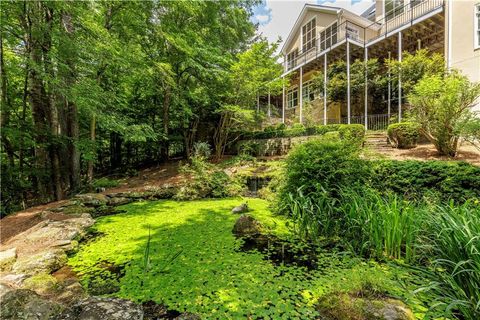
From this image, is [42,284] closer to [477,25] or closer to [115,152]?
[115,152]

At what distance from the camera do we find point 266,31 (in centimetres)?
1958

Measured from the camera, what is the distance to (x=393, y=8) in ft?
44.8

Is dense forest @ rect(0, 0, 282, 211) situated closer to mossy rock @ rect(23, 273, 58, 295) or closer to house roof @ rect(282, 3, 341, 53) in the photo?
mossy rock @ rect(23, 273, 58, 295)

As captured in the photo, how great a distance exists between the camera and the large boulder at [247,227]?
4242 millimetres

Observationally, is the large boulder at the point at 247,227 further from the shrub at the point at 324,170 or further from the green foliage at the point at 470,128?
the green foliage at the point at 470,128

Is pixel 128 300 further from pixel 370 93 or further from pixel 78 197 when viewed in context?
pixel 370 93

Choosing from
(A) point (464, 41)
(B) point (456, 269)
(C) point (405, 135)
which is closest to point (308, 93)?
(A) point (464, 41)

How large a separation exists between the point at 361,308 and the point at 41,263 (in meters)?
3.84

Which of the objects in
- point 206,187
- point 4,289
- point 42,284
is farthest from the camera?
point 206,187

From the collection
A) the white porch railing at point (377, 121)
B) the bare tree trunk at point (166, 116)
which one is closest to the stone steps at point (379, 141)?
the white porch railing at point (377, 121)

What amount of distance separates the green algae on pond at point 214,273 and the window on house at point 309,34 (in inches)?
668

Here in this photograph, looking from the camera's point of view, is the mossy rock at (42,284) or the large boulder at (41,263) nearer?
the mossy rock at (42,284)

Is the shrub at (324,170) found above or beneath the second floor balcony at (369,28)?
beneath

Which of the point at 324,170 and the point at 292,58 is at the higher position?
the point at 292,58
